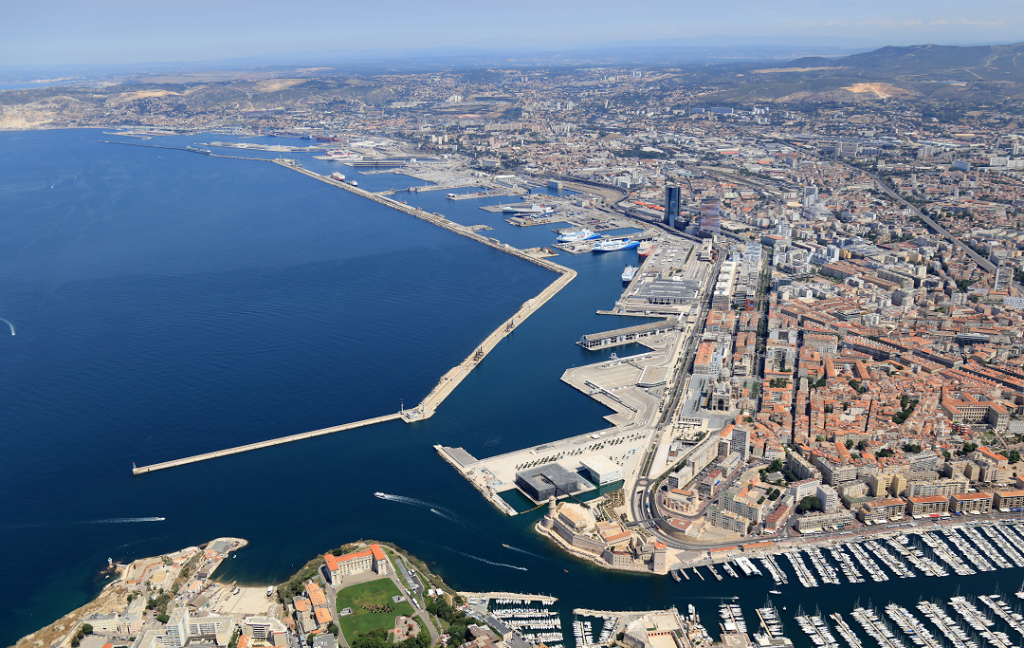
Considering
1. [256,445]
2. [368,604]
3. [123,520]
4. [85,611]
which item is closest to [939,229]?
[256,445]

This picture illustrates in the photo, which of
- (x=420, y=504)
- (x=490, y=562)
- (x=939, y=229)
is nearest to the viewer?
(x=490, y=562)

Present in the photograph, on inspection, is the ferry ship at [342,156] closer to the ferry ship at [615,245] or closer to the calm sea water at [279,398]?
the calm sea water at [279,398]

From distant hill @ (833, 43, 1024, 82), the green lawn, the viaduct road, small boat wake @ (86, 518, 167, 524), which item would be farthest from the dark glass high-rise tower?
distant hill @ (833, 43, 1024, 82)

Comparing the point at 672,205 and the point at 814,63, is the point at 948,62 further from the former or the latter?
the point at 672,205

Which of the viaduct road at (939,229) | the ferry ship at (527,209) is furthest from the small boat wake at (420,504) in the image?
the ferry ship at (527,209)

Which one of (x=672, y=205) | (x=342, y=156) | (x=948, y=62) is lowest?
(x=342, y=156)

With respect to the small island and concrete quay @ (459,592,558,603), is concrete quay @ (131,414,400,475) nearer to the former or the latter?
the small island

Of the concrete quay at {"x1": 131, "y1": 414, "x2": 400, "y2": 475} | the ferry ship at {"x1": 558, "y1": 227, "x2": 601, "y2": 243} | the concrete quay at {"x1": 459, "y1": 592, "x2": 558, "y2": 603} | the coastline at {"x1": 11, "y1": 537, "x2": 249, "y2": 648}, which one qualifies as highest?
the ferry ship at {"x1": 558, "y1": 227, "x2": 601, "y2": 243}
